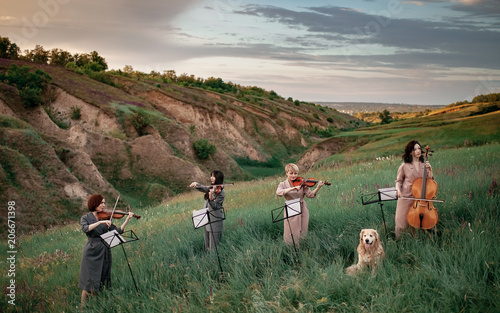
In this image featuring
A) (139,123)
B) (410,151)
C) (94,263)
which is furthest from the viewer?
(139,123)

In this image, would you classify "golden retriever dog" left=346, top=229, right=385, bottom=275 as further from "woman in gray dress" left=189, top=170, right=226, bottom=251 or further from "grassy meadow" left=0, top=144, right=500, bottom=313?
"woman in gray dress" left=189, top=170, right=226, bottom=251

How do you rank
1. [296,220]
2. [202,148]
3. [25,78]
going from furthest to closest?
1. [202,148]
2. [25,78]
3. [296,220]

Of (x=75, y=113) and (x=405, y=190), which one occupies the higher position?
(x=75, y=113)

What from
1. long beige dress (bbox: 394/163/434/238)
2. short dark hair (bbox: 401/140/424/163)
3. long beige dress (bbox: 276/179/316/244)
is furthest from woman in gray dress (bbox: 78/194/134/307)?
short dark hair (bbox: 401/140/424/163)

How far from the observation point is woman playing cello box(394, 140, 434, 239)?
7262mm

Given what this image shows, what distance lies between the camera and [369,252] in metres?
6.02

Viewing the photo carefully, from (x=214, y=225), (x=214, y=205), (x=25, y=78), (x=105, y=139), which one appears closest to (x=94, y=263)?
(x=214, y=225)

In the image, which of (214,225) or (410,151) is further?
(214,225)

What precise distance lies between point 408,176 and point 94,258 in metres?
6.60

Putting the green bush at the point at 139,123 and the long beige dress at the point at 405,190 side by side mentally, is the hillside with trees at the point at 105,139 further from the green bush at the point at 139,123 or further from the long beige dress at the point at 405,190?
the long beige dress at the point at 405,190

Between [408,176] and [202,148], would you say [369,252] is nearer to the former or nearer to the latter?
[408,176]

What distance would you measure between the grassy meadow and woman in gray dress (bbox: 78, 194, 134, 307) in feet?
1.02

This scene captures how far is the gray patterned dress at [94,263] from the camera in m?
7.51

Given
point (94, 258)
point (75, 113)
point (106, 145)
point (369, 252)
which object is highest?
point (75, 113)
